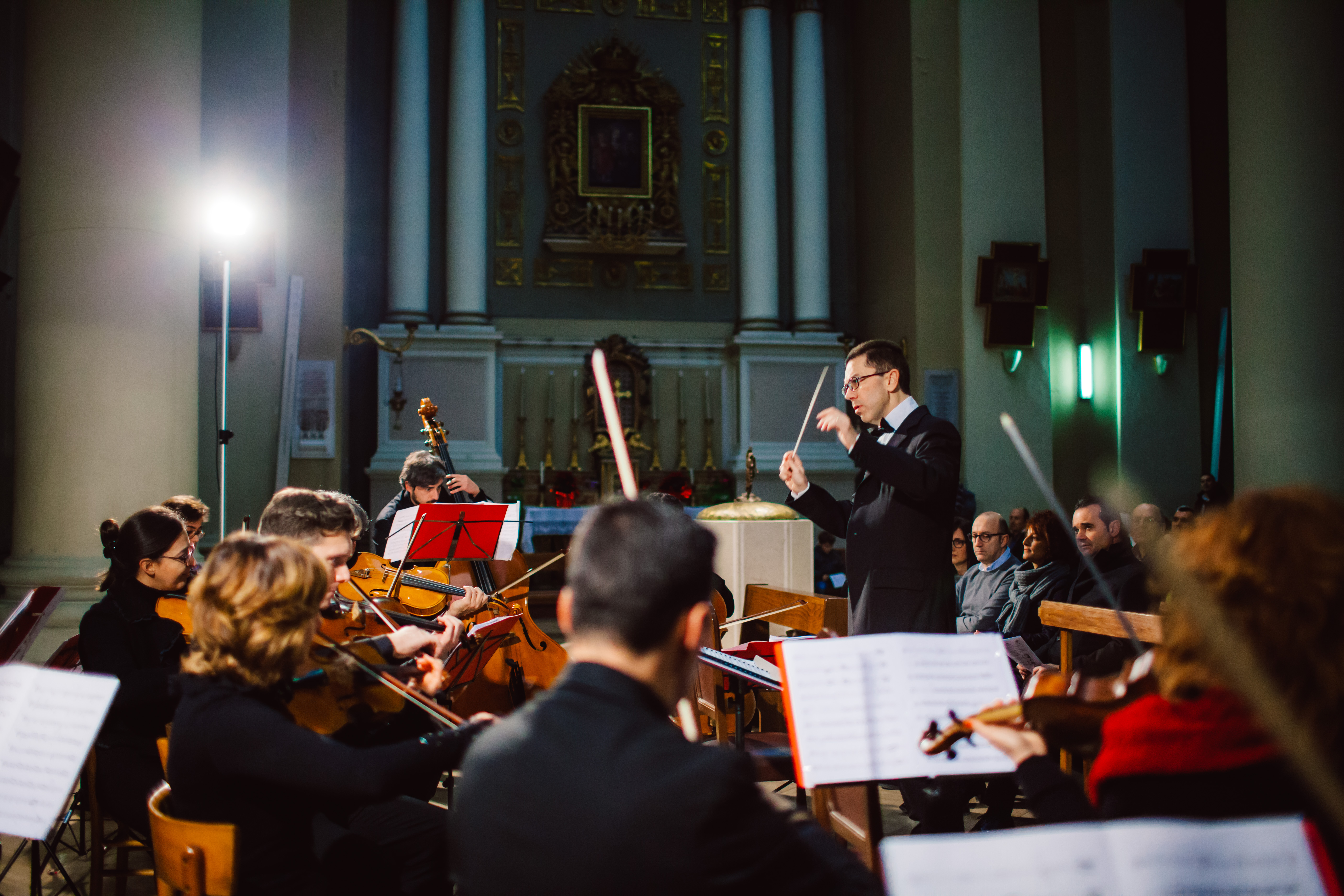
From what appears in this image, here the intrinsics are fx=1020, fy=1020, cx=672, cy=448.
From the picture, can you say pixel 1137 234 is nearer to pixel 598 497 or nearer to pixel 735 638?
pixel 598 497

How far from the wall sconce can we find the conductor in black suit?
6519mm

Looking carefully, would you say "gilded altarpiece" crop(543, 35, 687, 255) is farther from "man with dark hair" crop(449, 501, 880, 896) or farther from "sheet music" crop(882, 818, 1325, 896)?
"sheet music" crop(882, 818, 1325, 896)

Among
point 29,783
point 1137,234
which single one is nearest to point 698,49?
point 1137,234

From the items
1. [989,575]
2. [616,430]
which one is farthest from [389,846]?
[989,575]

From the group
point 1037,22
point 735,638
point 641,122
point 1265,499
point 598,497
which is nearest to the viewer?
point 1265,499

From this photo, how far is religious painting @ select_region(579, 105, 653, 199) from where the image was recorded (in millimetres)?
10211

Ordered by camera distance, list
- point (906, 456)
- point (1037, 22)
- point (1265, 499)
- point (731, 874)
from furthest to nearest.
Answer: point (1037, 22), point (906, 456), point (1265, 499), point (731, 874)

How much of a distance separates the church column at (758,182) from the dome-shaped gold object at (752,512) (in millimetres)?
4441

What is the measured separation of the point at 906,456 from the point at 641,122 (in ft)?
26.9

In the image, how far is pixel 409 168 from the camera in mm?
9656

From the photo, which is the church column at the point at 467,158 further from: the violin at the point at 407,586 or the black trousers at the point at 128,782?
the black trousers at the point at 128,782

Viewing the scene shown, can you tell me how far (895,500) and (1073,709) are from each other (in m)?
1.49

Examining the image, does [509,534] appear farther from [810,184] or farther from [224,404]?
[810,184]

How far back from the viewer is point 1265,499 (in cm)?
135
